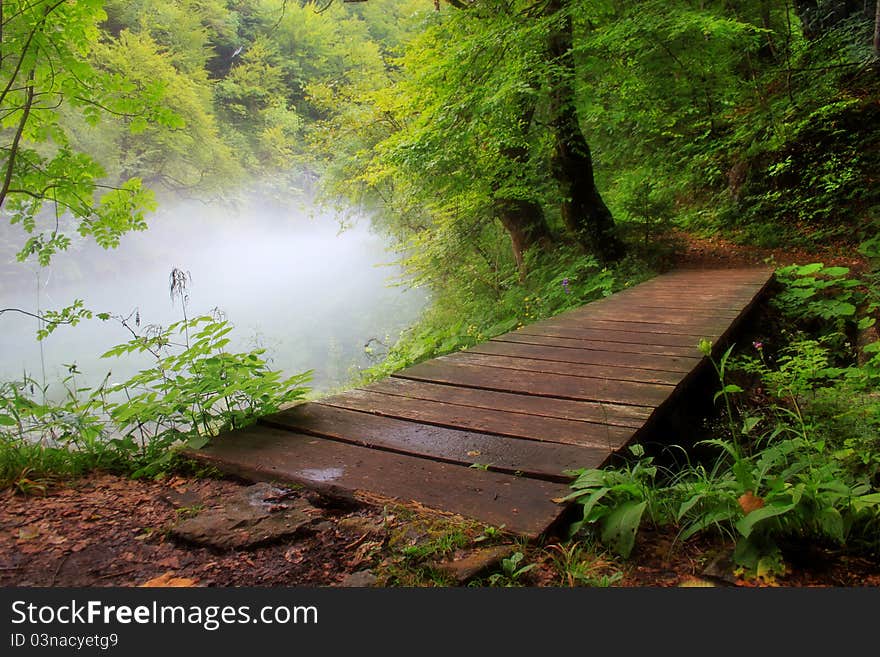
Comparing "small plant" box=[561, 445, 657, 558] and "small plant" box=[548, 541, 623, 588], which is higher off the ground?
"small plant" box=[561, 445, 657, 558]

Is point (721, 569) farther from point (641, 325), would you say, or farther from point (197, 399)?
point (641, 325)

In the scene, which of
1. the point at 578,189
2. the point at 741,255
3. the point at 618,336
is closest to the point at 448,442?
the point at 618,336

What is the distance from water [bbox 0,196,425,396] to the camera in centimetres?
1684

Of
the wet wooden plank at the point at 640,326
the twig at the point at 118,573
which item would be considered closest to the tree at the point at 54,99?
the twig at the point at 118,573

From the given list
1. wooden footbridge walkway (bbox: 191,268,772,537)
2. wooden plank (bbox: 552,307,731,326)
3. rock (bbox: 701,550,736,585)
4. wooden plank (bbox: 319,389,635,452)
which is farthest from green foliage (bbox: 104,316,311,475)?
wooden plank (bbox: 552,307,731,326)

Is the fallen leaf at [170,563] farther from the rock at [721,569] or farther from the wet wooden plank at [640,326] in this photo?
the wet wooden plank at [640,326]

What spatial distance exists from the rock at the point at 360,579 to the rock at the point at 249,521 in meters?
0.29

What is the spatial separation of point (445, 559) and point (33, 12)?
3994 mm

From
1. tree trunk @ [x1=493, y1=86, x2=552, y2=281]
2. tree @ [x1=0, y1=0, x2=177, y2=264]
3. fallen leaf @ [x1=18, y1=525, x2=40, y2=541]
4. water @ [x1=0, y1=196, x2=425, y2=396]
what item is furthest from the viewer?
water @ [x1=0, y1=196, x2=425, y2=396]

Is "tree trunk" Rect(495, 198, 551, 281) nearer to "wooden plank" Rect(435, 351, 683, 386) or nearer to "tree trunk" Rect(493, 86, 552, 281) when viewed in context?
"tree trunk" Rect(493, 86, 552, 281)

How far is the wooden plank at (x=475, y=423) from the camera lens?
2062mm

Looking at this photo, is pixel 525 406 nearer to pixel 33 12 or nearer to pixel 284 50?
pixel 33 12

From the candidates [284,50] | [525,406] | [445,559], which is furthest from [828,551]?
[284,50]

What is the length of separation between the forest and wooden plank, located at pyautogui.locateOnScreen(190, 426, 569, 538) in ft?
0.30
